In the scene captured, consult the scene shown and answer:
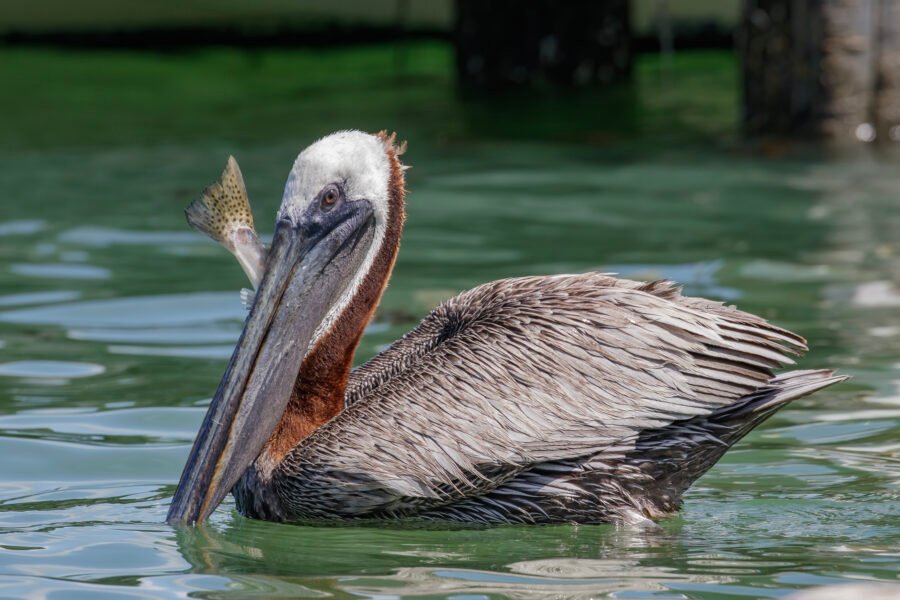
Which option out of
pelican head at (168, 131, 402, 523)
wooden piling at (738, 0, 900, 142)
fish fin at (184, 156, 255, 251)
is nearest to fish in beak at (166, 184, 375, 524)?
pelican head at (168, 131, 402, 523)

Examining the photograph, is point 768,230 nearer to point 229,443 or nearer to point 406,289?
point 406,289

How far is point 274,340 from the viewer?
14.8ft

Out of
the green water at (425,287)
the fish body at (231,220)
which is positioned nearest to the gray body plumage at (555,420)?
the green water at (425,287)

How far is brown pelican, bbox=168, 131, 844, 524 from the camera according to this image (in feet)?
14.2

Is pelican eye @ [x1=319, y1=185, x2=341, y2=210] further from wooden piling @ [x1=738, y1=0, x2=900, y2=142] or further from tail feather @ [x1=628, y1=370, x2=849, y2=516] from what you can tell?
wooden piling @ [x1=738, y1=0, x2=900, y2=142]

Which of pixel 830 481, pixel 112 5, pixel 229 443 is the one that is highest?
pixel 112 5

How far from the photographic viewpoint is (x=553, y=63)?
539 inches

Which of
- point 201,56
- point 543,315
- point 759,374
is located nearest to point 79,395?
point 543,315

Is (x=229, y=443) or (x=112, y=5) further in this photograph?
(x=112, y=5)

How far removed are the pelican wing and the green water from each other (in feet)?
0.53

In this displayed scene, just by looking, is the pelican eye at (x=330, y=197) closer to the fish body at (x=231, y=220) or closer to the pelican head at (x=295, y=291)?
the pelican head at (x=295, y=291)

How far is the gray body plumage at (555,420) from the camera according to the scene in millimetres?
4320

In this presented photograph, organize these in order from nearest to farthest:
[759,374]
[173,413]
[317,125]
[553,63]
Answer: [759,374]
[173,413]
[317,125]
[553,63]

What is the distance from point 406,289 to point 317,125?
5028 millimetres
